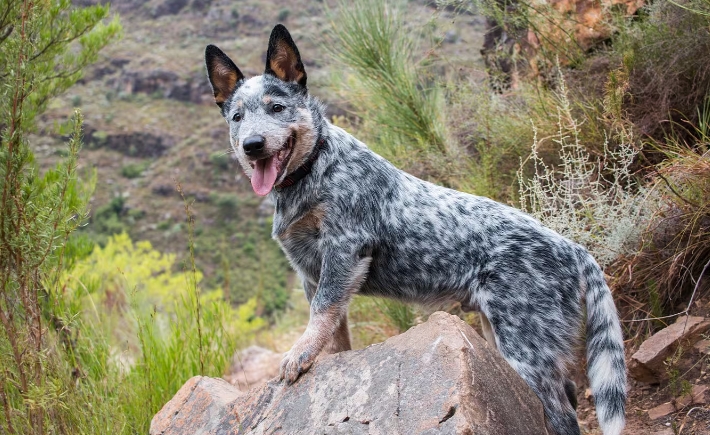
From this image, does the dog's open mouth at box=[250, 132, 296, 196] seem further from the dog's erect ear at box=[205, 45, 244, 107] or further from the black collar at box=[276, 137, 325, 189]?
the dog's erect ear at box=[205, 45, 244, 107]

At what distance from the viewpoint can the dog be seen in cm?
312

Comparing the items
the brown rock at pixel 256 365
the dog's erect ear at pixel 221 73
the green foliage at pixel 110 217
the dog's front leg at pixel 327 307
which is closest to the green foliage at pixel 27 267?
the dog's erect ear at pixel 221 73

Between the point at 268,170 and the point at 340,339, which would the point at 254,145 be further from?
the point at 340,339

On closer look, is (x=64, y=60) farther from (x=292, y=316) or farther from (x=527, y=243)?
(x=292, y=316)

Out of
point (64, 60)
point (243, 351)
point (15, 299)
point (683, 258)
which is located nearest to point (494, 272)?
point (683, 258)

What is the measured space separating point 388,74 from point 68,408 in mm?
3954

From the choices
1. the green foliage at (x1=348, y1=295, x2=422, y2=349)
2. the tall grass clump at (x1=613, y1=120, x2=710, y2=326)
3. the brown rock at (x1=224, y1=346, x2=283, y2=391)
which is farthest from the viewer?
the brown rock at (x1=224, y1=346, x2=283, y2=391)

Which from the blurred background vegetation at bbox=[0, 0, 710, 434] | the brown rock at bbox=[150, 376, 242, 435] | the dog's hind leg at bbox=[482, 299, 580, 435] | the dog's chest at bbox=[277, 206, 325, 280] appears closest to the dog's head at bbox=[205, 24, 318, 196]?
the dog's chest at bbox=[277, 206, 325, 280]

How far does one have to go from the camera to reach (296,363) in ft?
9.98

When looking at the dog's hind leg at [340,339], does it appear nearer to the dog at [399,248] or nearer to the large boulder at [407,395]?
the dog at [399,248]

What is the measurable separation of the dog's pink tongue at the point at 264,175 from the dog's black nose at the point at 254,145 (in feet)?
0.32

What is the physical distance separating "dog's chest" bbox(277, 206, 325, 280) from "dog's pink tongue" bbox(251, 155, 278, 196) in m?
0.27

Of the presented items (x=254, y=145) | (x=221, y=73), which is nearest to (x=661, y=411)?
(x=254, y=145)

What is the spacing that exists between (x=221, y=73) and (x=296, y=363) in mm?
1634
